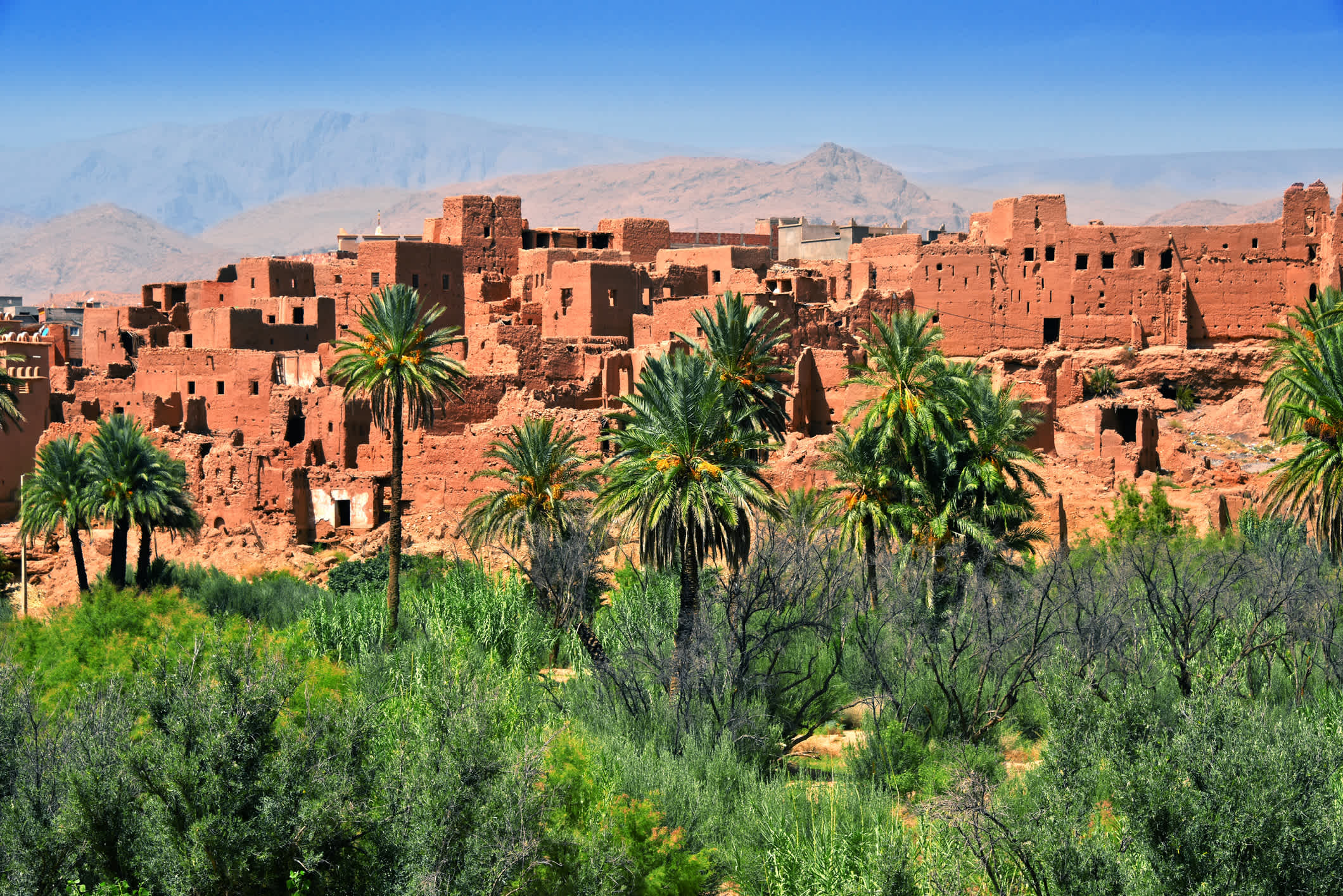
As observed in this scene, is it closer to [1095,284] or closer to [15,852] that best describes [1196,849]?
[15,852]

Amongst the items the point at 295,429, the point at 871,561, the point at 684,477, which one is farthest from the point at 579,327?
the point at 684,477

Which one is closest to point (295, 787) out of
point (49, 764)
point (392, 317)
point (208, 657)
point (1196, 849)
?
point (208, 657)

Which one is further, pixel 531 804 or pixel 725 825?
pixel 725 825

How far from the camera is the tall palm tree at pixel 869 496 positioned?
3022cm

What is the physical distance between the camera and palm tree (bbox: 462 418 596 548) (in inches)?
1209

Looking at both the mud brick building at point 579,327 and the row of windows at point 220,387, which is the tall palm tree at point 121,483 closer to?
the mud brick building at point 579,327

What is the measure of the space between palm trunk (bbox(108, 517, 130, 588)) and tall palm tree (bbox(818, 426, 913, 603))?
16848mm

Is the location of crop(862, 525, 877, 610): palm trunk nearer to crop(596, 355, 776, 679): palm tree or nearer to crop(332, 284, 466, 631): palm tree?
crop(596, 355, 776, 679): palm tree

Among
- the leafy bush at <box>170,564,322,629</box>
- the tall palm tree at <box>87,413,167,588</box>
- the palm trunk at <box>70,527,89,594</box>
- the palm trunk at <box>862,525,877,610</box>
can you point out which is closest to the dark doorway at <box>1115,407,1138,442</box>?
the palm trunk at <box>862,525,877,610</box>

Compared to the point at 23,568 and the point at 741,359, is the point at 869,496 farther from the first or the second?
the point at 23,568

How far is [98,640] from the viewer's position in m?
30.6

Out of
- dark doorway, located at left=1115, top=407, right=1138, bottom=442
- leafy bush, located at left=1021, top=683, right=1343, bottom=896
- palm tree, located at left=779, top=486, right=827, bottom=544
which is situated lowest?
leafy bush, located at left=1021, top=683, right=1343, bottom=896

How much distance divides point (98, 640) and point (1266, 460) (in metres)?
31.1

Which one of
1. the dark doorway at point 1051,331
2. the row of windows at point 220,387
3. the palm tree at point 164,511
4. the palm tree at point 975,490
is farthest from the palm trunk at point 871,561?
the dark doorway at point 1051,331
